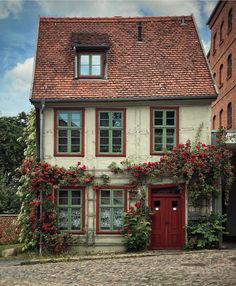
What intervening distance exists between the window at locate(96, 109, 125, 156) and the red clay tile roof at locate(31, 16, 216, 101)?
729 millimetres

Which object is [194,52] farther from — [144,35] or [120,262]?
[120,262]

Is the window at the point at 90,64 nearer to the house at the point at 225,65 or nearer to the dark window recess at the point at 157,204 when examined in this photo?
the dark window recess at the point at 157,204

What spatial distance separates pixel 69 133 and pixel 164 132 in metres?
3.76

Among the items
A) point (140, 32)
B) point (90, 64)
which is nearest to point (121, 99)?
point (90, 64)

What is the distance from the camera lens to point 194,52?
24.1 m

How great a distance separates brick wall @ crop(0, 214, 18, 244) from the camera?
26.5 meters

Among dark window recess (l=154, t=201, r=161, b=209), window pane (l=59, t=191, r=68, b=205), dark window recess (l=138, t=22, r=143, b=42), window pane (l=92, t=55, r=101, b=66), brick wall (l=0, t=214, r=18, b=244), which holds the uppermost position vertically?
dark window recess (l=138, t=22, r=143, b=42)

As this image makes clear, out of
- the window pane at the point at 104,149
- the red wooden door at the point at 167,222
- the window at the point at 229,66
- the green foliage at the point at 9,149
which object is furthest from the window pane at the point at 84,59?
the green foliage at the point at 9,149

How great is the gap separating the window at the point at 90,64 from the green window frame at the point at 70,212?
4930 millimetres

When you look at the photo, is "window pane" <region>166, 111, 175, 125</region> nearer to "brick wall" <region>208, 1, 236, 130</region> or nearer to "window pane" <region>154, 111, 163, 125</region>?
"window pane" <region>154, 111, 163, 125</region>

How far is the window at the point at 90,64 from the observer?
2336cm

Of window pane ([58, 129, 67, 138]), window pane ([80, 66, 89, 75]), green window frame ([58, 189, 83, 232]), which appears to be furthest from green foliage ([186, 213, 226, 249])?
window pane ([80, 66, 89, 75])

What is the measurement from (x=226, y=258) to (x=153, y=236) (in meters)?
4.30

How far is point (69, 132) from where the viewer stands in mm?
22359
